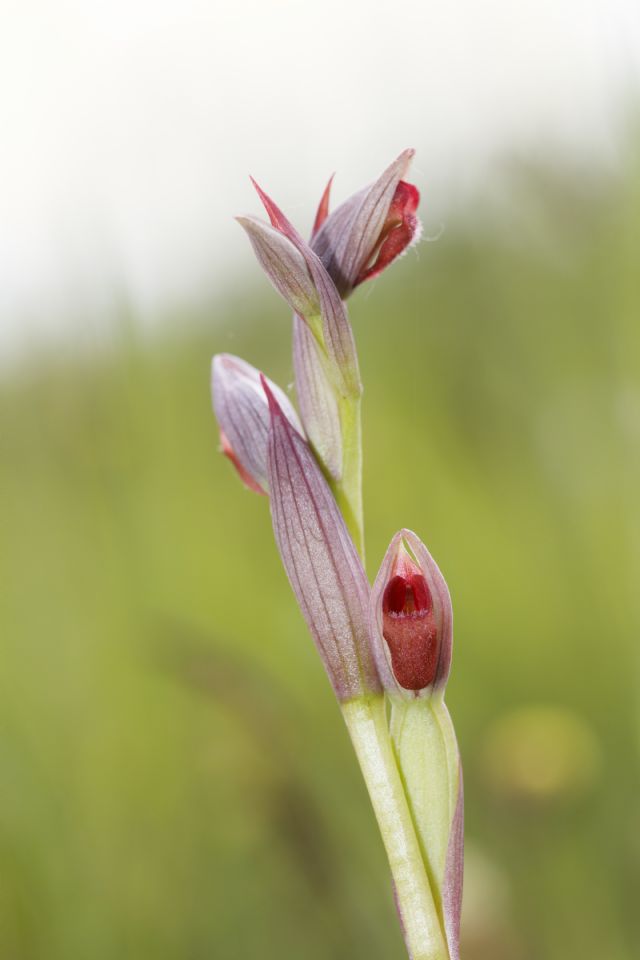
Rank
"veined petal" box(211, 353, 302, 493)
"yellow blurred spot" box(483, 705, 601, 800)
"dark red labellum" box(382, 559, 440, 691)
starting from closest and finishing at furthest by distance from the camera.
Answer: "dark red labellum" box(382, 559, 440, 691)
"veined petal" box(211, 353, 302, 493)
"yellow blurred spot" box(483, 705, 601, 800)

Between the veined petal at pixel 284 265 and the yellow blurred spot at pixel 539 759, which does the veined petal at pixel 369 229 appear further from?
the yellow blurred spot at pixel 539 759

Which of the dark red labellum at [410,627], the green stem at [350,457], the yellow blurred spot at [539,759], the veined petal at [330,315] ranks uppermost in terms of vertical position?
the veined petal at [330,315]

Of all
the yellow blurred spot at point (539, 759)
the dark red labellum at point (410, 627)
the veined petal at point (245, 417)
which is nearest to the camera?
the dark red labellum at point (410, 627)

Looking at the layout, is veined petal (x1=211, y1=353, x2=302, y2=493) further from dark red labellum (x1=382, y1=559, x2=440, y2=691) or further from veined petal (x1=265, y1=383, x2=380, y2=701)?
dark red labellum (x1=382, y1=559, x2=440, y2=691)

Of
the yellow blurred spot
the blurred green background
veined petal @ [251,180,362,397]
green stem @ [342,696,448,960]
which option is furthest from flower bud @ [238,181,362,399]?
the yellow blurred spot

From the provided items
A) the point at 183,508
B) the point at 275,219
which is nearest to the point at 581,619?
the point at 183,508

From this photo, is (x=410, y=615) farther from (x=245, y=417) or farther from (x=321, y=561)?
(x=245, y=417)

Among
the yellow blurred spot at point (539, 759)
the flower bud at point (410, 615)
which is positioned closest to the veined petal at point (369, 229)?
the flower bud at point (410, 615)
